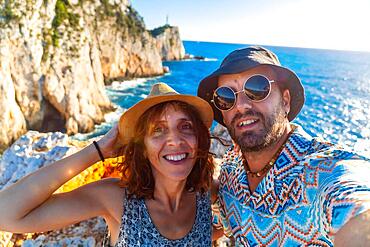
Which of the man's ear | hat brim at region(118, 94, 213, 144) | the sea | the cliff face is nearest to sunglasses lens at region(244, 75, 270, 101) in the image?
the man's ear

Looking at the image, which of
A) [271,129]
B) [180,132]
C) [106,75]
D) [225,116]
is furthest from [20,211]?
[106,75]

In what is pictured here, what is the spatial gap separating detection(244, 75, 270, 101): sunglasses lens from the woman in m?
0.40

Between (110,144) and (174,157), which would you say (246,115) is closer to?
(174,157)

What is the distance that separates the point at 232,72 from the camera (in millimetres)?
2035

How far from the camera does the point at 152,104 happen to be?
81.0 inches

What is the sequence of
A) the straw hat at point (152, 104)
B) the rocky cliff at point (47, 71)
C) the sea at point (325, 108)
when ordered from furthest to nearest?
the sea at point (325, 108)
the rocky cliff at point (47, 71)
the straw hat at point (152, 104)

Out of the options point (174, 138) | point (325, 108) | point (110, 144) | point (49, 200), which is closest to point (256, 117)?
point (174, 138)

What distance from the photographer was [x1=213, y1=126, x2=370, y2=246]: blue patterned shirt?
1.31 m

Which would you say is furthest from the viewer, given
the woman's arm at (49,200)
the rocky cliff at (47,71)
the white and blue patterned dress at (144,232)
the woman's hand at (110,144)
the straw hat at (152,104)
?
the rocky cliff at (47,71)

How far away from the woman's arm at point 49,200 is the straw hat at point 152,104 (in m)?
0.30

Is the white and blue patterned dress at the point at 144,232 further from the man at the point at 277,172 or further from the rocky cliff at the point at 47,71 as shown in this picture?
the rocky cliff at the point at 47,71

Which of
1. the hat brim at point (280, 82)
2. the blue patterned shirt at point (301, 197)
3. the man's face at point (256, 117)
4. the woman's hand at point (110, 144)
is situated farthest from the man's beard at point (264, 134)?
the woman's hand at point (110, 144)

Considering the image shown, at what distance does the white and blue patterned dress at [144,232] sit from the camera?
187 cm

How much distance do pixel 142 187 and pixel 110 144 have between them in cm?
43
